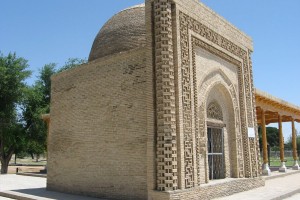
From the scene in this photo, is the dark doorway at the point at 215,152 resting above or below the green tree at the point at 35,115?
below

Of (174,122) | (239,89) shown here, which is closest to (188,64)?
(174,122)

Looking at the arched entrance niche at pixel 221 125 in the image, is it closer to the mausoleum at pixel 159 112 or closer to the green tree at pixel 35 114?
the mausoleum at pixel 159 112

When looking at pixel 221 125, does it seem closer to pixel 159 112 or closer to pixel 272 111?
pixel 159 112

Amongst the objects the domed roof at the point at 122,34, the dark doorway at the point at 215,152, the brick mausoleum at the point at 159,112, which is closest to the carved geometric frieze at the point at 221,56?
the brick mausoleum at the point at 159,112

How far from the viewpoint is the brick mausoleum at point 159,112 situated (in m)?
8.09

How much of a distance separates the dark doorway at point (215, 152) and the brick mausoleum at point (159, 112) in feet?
0.11

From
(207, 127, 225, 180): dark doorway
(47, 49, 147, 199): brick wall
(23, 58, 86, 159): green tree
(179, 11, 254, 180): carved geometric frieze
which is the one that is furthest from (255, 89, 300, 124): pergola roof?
(23, 58, 86, 159): green tree

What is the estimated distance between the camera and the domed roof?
36.7 ft

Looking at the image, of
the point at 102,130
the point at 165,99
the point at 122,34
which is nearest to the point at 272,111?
the point at 122,34

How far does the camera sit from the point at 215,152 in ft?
34.8

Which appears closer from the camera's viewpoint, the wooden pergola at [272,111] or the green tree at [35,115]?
the wooden pergola at [272,111]

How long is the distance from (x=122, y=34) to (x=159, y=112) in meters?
4.51

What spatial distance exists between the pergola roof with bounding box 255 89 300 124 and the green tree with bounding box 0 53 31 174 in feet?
52.1

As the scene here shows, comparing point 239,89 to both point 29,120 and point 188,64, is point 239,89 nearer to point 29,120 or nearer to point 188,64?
point 188,64
